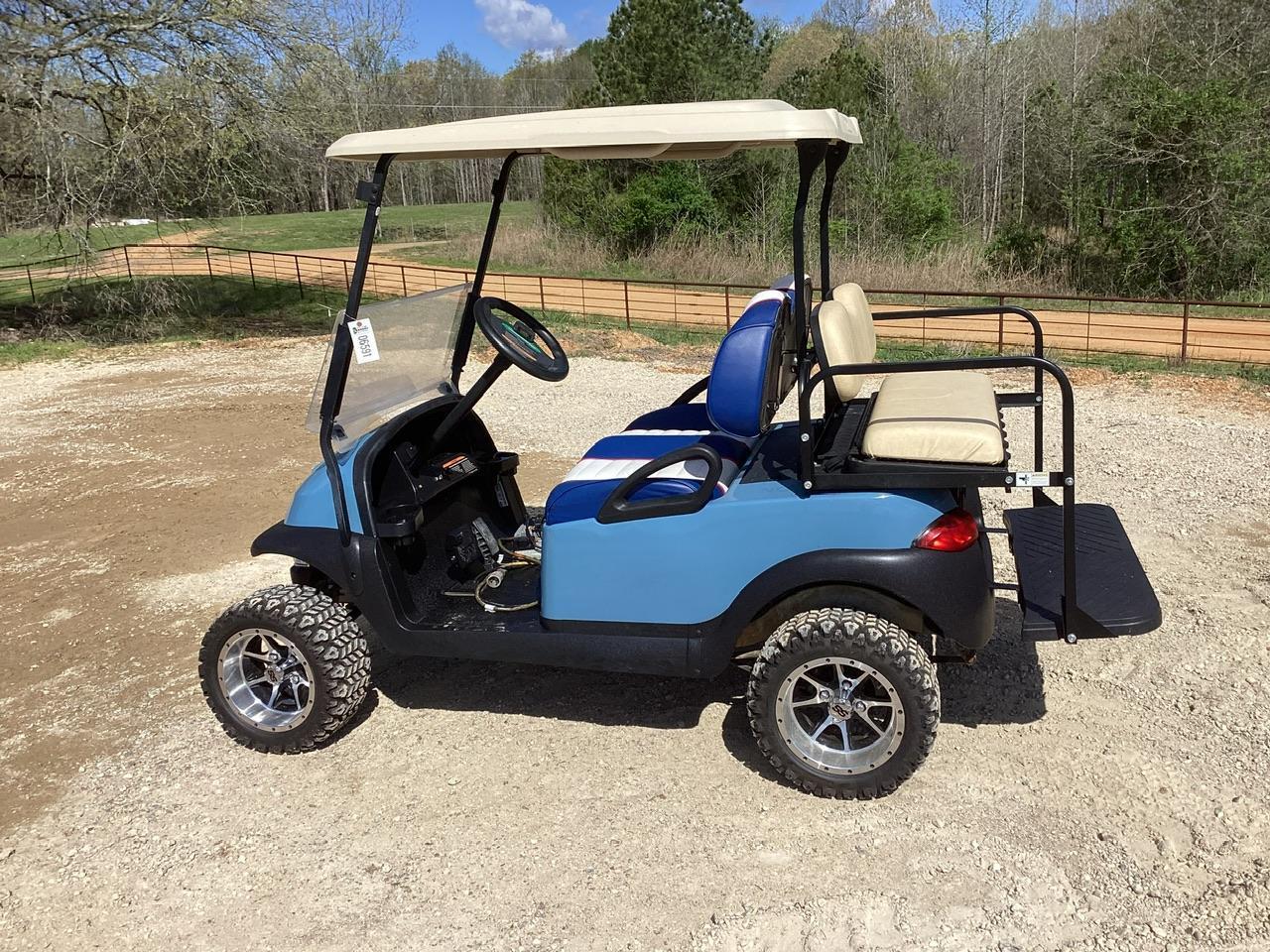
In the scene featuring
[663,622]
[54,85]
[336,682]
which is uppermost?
[54,85]

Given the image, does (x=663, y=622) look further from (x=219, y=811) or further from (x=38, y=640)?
(x=38, y=640)

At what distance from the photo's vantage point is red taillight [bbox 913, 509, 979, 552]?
2.83 metres

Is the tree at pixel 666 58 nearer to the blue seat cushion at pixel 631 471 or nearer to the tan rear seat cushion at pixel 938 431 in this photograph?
the blue seat cushion at pixel 631 471

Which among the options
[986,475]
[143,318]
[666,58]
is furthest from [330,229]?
[986,475]

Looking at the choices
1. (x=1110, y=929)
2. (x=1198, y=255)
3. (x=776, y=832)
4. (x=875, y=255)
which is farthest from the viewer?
(x=875, y=255)

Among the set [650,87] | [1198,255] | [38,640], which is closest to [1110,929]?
[38,640]

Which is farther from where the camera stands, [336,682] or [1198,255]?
[1198,255]

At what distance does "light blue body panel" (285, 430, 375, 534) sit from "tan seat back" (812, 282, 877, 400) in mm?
1588

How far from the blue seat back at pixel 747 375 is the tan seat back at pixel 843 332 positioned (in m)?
0.15

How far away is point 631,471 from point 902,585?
0.98 metres

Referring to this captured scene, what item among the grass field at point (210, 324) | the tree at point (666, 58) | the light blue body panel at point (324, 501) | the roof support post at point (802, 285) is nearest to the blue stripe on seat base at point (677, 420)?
the roof support post at point (802, 285)

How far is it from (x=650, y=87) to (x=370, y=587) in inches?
819

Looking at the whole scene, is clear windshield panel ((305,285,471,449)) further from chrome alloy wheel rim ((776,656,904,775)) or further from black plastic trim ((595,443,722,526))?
chrome alloy wheel rim ((776,656,904,775))

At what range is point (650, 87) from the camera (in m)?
22.0
